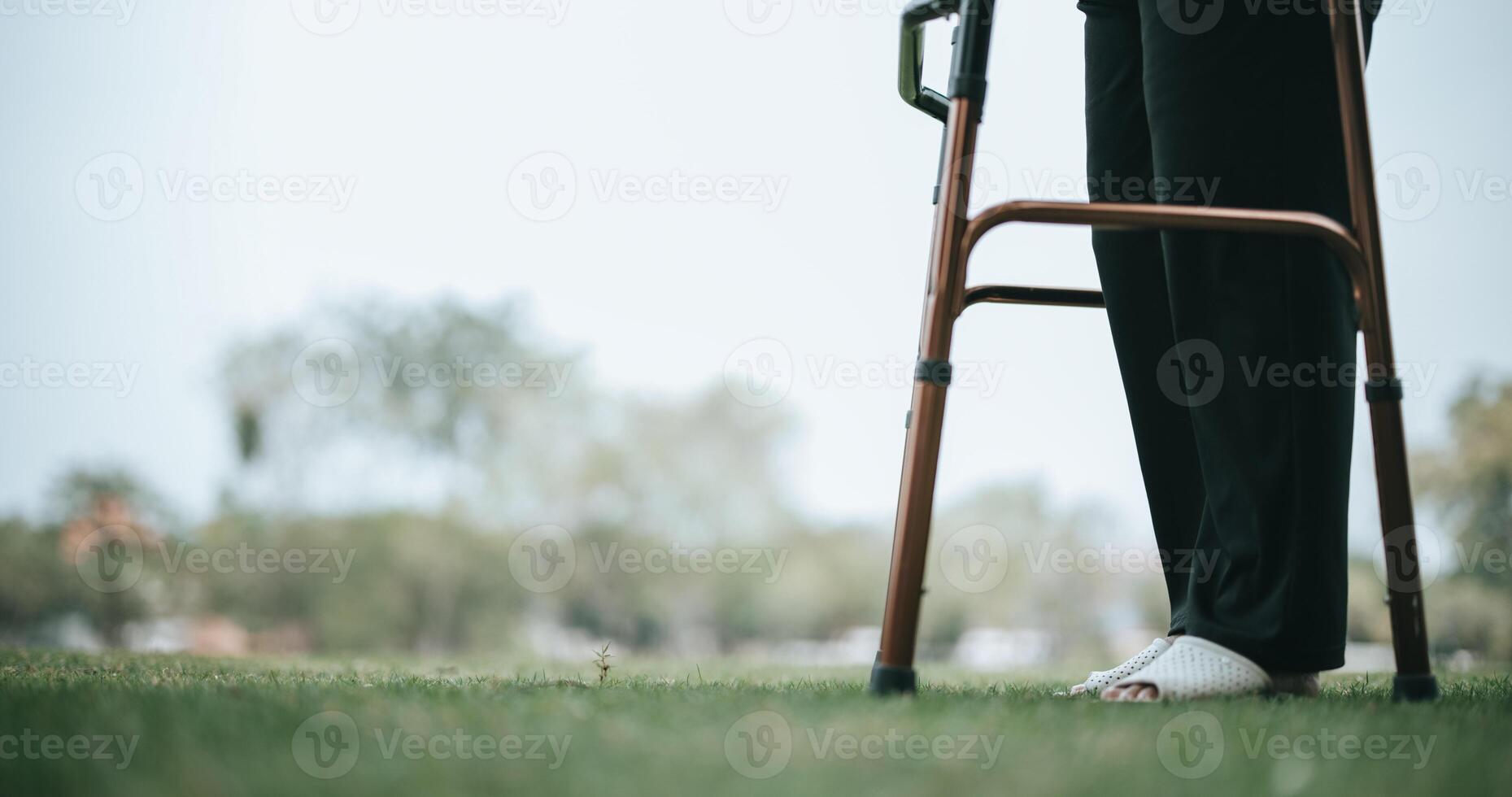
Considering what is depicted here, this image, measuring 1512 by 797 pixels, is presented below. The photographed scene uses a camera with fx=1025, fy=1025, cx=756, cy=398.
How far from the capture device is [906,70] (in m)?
1.55

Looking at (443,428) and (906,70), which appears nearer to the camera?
(906,70)

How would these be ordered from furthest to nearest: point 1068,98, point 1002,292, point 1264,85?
point 1068,98 → point 1002,292 → point 1264,85

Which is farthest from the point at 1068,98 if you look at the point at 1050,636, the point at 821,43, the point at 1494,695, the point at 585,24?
the point at 821,43

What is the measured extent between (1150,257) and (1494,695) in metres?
0.74

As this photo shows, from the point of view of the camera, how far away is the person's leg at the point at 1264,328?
3.92ft

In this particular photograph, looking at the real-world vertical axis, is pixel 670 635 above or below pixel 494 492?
below

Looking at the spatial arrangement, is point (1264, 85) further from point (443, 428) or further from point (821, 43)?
point (821, 43)
